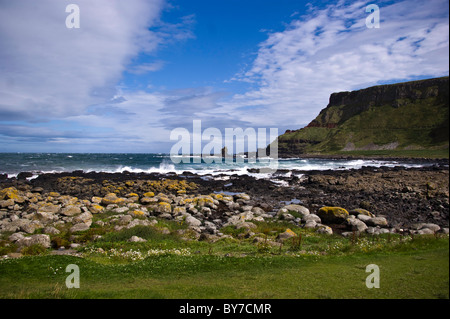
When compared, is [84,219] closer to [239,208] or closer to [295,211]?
[239,208]

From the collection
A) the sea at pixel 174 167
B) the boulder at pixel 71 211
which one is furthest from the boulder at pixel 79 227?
the sea at pixel 174 167

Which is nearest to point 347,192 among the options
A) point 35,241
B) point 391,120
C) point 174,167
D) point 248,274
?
point 248,274

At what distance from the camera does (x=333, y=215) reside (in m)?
24.4

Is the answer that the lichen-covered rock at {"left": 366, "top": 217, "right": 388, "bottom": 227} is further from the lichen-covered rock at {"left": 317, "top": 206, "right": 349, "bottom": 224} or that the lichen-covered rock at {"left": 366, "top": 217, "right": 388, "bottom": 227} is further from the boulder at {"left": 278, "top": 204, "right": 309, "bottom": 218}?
the boulder at {"left": 278, "top": 204, "right": 309, "bottom": 218}

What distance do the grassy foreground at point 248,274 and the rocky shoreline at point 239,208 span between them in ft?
13.4

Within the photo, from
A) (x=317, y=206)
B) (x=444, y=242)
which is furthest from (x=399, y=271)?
(x=317, y=206)

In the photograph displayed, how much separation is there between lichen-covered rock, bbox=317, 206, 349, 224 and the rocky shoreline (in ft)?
0.28

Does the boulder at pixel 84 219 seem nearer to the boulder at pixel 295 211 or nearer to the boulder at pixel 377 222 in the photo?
the boulder at pixel 295 211

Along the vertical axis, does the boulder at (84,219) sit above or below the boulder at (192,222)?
above

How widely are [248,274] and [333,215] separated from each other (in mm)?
16722

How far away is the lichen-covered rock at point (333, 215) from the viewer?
78.9 feet
